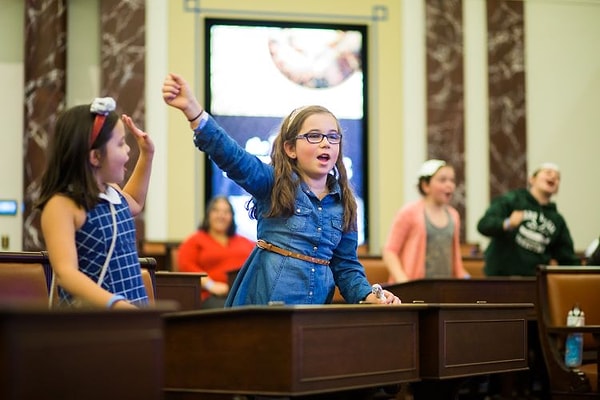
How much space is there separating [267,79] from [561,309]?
5.47 meters

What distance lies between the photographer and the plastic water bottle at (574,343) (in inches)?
251

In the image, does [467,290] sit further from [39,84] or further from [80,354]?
[39,84]

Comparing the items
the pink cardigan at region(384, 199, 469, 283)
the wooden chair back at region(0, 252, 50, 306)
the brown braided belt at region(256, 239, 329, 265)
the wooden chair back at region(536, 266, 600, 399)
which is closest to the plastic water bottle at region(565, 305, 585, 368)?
the wooden chair back at region(536, 266, 600, 399)

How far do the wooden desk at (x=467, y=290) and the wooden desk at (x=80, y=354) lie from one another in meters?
3.99

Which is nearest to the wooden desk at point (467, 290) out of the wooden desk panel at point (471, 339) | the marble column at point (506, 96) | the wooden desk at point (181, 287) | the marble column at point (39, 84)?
the wooden desk at point (181, 287)

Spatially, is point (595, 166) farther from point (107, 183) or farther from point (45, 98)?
point (107, 183)

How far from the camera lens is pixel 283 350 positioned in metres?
3.50

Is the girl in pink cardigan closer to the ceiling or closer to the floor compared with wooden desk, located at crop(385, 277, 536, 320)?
closer to the ceiling

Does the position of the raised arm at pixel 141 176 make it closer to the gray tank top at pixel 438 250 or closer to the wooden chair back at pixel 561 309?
the wooden chair back at pixel 561 309

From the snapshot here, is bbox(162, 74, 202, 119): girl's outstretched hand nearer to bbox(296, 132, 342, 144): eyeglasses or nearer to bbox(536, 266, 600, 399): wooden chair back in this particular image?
bbox(296, 132, 342, 144): eyeglasses

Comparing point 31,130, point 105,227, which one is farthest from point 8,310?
point 31,130

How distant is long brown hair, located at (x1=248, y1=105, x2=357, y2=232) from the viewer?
421 cm

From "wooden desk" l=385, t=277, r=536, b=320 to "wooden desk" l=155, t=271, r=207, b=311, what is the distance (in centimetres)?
143

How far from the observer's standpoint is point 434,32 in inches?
458
